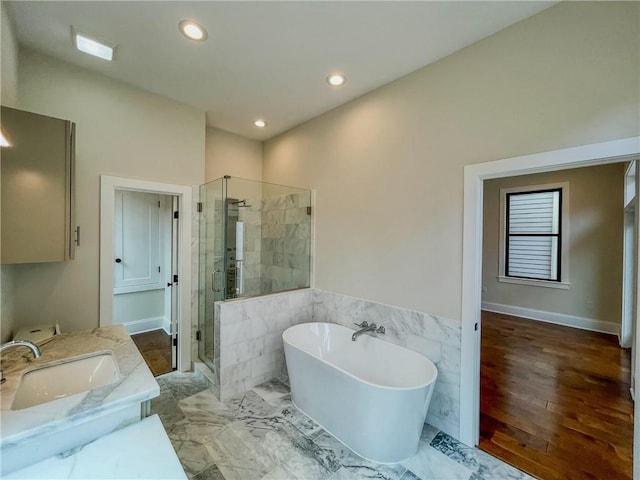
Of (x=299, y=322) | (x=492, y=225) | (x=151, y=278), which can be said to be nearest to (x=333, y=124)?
(x=299, y=322)

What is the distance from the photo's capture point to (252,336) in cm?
283

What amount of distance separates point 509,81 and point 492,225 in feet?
14.5

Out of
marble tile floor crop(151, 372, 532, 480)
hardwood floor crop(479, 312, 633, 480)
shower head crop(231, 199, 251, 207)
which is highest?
shower head crop(231, 199, 251, 207)

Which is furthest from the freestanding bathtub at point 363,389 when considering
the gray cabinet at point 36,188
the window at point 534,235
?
the window at point 534,235

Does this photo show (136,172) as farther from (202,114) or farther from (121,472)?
(121,472)

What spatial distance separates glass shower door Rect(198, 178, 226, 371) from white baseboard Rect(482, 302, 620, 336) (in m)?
5.43

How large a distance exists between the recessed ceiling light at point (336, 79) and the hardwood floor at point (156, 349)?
3577 millimetres

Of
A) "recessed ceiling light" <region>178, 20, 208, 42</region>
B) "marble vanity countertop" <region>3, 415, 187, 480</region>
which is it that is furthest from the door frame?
"marble vanity countertop" <region>3, 415, 187, 480</region>

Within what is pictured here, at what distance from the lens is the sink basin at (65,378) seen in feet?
4.61

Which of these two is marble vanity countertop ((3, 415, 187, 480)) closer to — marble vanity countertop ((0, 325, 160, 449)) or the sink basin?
marble vanity countertop ((0, 325, 160, 449))

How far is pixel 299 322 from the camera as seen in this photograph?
3.21 meters

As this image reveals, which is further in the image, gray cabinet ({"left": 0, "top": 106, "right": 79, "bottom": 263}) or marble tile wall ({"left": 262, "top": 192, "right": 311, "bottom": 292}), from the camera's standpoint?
marble tile wall ({"left": 262, "top": 192, "right": 311, "bottom": 292})

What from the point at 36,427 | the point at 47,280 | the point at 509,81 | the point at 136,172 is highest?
the point at 509,81

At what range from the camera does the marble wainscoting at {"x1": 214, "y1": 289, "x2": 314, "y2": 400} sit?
264cm
